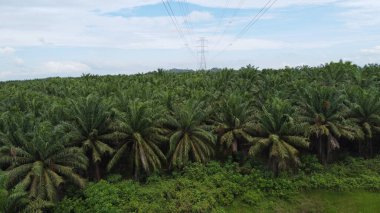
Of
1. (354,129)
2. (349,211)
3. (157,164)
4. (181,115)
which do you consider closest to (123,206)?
(157,164)

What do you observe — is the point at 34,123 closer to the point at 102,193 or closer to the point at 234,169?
the point at 102,193

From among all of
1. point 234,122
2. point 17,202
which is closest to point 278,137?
point 234,122

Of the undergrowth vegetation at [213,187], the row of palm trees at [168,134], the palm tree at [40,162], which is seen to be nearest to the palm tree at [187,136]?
the row of palm trees at [168,134]

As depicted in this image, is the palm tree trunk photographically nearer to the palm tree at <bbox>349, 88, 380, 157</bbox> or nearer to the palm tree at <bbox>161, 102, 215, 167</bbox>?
the palm tree at <bbox>161, 102, 215, 167</bbox>

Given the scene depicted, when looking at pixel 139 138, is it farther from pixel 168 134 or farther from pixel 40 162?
pixel 40 162

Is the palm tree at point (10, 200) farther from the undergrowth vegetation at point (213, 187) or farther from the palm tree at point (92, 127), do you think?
the palm tree at point (92, 127)

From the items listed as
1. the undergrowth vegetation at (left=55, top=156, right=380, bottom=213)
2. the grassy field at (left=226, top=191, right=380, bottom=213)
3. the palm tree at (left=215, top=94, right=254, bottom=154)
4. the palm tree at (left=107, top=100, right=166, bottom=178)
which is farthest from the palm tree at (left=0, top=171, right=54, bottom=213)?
the palm tree at (left=215, top=94, right=254, bottom=154)
